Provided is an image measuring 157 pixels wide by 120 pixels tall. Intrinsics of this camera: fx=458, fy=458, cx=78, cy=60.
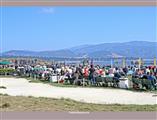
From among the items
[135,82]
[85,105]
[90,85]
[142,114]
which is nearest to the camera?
[142,114]

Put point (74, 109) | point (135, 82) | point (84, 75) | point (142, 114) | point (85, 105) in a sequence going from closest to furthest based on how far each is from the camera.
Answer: point (142, 114)
point (74, 109)
point (85, 105)
point (135, 82)
point (84, 75)

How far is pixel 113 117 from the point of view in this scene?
32.6 feet

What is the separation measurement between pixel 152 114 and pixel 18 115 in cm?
307

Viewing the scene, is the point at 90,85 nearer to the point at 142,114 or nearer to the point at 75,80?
the point at 75,80

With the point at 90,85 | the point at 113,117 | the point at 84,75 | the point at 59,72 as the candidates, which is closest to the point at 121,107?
the point at 113,117

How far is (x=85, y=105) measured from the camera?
40.7 feet

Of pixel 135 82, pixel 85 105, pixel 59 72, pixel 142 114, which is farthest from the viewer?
pixel 59 72

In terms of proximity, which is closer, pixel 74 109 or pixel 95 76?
pixel 74 109

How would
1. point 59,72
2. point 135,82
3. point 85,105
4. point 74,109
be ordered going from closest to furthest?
point 74,109 → point 85,105 → point 135,82 → point 59,72

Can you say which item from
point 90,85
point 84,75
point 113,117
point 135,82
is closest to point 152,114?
point 113,117

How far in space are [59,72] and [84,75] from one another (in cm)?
496

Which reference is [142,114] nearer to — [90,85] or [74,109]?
[74,109]

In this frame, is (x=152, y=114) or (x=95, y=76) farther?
(x=95, y=76)

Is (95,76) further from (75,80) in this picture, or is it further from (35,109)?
(35,109)
